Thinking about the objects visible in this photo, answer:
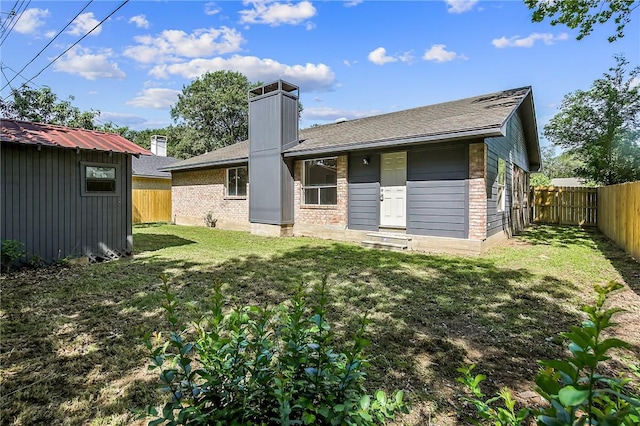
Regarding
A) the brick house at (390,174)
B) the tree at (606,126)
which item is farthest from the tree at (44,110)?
the tree at (606,126)

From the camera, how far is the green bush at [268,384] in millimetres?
1291

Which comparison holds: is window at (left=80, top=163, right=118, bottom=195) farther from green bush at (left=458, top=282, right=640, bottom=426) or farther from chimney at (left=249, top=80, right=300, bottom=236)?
green bush at (left=458, top=282, right=640, bottom=426)

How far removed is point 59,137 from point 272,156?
5758mm

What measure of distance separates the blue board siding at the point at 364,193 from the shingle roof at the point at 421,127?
609 mm

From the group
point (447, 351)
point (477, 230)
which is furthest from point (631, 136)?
point (447, 351)

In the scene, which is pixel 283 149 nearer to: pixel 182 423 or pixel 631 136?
pixel 182 423

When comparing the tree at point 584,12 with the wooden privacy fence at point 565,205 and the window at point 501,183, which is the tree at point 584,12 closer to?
the window at point 501,183

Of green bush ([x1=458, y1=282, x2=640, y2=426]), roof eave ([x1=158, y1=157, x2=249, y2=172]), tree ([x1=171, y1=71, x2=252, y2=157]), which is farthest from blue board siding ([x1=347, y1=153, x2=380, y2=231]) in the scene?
tree ([x1=171, y1=71, x2=252, y2=157])

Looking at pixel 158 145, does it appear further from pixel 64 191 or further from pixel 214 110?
pixel 64 191

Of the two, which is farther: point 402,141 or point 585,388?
point 402,141

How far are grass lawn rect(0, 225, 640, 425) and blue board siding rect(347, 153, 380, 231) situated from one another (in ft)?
5.78

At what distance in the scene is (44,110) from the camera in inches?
846

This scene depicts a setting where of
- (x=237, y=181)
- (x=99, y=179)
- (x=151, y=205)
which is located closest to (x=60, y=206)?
(x=99, y=179)

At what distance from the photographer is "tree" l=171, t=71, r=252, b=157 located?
3378 cm
